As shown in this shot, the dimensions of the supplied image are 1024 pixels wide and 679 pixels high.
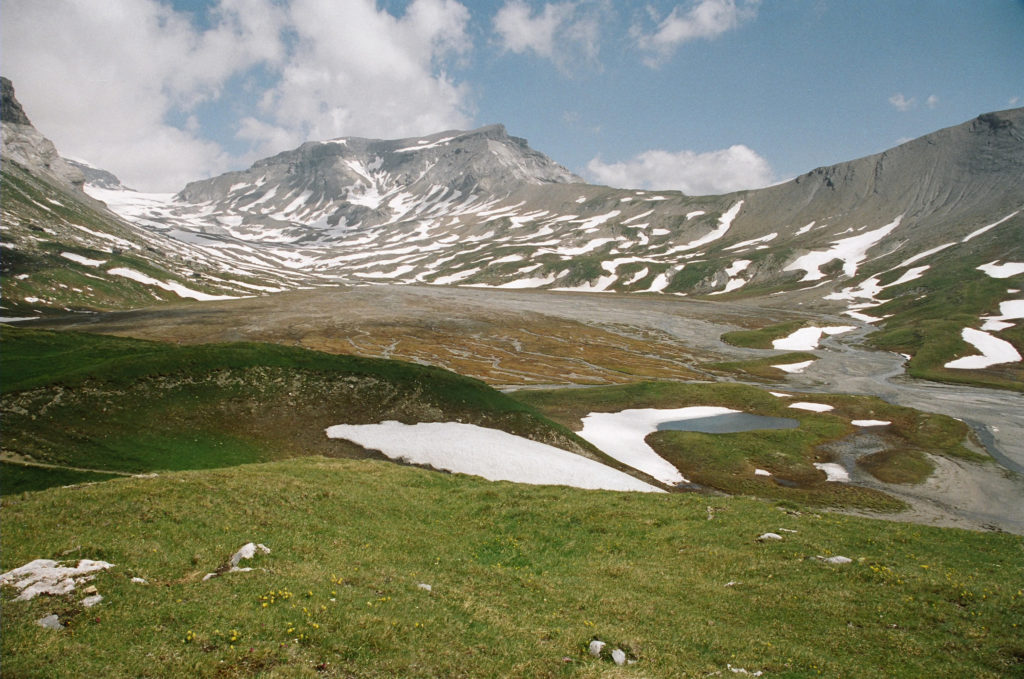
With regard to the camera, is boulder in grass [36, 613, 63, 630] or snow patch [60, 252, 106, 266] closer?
boulder in grass [36, 613, 63, 630]

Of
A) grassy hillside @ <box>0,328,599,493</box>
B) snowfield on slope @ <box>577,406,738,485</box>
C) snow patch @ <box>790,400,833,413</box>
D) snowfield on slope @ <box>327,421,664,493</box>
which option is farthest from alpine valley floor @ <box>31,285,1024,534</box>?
grassy hillside @ <box>0,328,599,493</box>

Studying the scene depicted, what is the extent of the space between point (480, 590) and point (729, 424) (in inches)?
2377

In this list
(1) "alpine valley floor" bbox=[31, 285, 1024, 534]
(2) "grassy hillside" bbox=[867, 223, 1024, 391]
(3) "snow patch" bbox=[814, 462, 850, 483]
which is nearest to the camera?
(3) "snow patch" bbox=[814, 462, 850, 483]

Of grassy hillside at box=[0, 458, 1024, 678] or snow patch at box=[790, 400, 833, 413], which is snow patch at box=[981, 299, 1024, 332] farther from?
grassy hillside at box=[0, 458, 1024, 678]

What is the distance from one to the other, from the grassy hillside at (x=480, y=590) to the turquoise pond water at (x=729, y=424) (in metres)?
40.2

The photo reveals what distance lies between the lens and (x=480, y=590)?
16.4 meters

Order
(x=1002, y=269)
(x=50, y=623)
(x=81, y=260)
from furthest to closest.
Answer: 1. (x=81, y=260)
2. (x=1002, y=269)
3. (x=50, y=623)

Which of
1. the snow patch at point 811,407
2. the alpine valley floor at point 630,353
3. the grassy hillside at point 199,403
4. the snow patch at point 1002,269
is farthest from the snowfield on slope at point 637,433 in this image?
the snow patch at point 1002,269

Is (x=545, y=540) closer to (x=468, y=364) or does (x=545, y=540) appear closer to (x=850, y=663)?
(x=850, y=663)

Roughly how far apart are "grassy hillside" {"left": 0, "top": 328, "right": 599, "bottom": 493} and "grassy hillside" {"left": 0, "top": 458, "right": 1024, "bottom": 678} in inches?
510

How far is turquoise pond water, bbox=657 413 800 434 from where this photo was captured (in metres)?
65.9

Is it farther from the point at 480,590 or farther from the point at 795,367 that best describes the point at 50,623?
the point at 795,367

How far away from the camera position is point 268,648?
1075cm

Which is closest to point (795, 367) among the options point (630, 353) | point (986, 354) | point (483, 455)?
point (630, 353)
